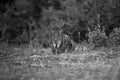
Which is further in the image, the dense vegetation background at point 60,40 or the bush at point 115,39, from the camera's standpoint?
the bush at point 115,39

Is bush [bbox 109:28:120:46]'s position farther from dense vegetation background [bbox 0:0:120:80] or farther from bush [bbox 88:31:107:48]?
bush [bbox 88:31:107:48]

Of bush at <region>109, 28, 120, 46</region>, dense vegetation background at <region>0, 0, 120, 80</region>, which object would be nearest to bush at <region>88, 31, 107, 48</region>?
dense vegetation background at <region>0, 0, 120, 80</region>

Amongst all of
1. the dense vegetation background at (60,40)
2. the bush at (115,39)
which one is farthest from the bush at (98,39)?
the bush at (115,39)

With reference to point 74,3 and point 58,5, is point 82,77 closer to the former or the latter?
point 74,3

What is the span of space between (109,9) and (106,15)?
23.8 inches

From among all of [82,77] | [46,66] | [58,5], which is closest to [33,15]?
[58,5]

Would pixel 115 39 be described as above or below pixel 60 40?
below

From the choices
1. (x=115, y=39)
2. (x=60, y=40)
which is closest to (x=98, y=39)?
(x=115, y=39)

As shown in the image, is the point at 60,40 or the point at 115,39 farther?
the point at 115,39

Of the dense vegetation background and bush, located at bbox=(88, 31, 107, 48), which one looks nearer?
the dense vegetation background

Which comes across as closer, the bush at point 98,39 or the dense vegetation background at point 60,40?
the dense vegetation background at point 60,40

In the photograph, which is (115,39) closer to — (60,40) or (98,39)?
(98,39)

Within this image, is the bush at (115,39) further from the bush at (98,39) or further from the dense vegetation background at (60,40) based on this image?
the bush at (98,39)

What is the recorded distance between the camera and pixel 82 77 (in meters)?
4.56
